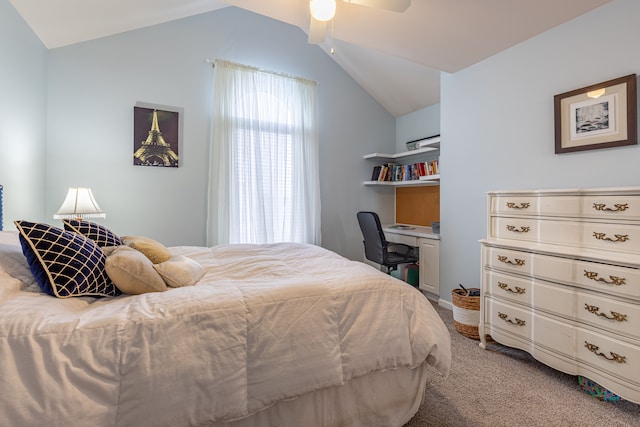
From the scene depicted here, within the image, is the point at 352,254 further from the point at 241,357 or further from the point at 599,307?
the point at 241,357

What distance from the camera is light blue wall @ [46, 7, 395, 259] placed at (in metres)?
2.96

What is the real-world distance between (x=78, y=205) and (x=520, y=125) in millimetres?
3696

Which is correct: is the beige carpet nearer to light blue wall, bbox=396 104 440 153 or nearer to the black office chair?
the black office chair

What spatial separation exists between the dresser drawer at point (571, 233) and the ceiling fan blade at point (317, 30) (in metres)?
1.87

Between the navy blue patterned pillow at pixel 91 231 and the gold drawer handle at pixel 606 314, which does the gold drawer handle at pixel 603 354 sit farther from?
the navy blue patterned pillow at pixel 91 231

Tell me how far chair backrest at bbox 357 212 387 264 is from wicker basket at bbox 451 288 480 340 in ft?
3.25

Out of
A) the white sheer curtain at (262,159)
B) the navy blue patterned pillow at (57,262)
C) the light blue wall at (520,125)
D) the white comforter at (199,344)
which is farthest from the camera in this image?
the white sheer curtain at (262,159)

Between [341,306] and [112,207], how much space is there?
285cm

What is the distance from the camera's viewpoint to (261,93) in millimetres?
3734

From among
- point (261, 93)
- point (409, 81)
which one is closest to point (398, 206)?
point (409, 81)

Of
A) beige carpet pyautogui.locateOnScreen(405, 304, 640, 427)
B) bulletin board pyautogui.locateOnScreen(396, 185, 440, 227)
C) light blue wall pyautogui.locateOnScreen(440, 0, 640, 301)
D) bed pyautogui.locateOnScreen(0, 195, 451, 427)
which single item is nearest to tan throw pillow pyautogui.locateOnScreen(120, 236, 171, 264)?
bed pyautogui.locateOnScreen(0, 195, 451, 427)

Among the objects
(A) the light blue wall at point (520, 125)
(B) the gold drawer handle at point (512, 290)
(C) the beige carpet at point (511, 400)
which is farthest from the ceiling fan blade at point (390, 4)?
(C) the beige carpet at point (511, 400)

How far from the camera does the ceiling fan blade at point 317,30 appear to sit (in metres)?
2.09

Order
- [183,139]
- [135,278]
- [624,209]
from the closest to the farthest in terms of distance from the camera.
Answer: [135,278]
[624,209]
[183,139]
